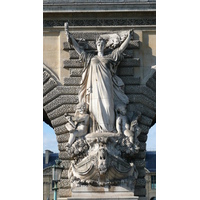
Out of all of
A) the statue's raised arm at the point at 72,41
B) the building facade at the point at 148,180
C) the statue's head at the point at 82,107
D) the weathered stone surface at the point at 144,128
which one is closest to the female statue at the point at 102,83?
the statue's raised arm at the point at 72,41

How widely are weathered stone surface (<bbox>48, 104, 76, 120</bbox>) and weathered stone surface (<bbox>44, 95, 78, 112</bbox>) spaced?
78mm

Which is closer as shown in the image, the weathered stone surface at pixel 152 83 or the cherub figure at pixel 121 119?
the cherub figure at pixel 121 119

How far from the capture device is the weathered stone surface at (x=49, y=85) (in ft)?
51.3

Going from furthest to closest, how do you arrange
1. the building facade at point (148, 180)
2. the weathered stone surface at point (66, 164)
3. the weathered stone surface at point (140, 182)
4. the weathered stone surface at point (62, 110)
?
the building facade at point (148, 180)
the weathered stone surface at point (62, 110)
the weathered stone surface at point (66, 164)
the weathered stone surface at point (140, 182)

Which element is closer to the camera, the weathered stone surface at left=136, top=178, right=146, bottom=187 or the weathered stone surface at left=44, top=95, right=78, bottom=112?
the weathered stone surface at left=136, top=178, right=146, bottom=187

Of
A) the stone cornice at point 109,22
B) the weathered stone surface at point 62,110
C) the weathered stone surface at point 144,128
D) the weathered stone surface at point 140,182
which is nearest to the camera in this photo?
the weathered stone surface at point 140,182

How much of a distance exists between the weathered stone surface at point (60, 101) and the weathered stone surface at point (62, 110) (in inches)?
3.1

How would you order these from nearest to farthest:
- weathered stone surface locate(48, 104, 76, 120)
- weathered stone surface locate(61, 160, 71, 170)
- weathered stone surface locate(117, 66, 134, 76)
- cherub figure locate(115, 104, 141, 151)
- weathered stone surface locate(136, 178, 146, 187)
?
cherub figure locate(115, 104, 141, 151)
weathered stone surface locate(136, 178, 146, 187)
weathered stone surface locate(61, 160, 71, 170)
weathered stone surface locate(48, 104, 76, 120)
weathered stone surface locate(117, 66, 134, 76)

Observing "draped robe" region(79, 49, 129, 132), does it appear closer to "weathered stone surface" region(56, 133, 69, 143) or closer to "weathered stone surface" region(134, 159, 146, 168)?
"weathered stone surface" region(56, 133, 69, 143)

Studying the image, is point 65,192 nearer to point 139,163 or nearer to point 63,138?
point 63,138

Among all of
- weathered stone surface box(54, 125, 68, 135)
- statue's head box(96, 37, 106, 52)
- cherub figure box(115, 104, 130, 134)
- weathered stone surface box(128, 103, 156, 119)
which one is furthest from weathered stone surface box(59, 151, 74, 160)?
statue's head box(96, 37, 106, 52)

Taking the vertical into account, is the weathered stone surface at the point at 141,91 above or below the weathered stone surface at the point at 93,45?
below

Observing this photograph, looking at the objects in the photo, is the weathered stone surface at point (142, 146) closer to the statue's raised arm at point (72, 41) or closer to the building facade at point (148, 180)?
the statue's raised arm at point (72, 41)

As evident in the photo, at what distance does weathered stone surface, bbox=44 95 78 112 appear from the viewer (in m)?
15.4
